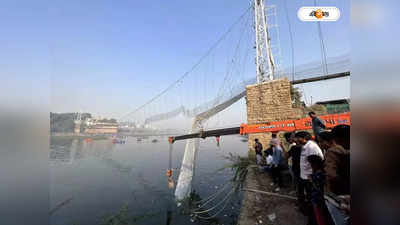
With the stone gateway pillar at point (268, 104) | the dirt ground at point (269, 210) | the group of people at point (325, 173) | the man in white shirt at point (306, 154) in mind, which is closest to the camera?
the group of people at point (325, 173)

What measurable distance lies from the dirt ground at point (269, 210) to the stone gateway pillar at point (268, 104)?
358 cm

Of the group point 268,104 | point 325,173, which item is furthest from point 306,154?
point 268,104

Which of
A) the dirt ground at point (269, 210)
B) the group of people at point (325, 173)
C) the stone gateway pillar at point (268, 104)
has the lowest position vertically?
the dirt ground at point (269, 210)

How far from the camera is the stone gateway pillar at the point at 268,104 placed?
7.17 m

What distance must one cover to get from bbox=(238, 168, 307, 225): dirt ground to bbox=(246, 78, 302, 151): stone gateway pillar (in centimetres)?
358

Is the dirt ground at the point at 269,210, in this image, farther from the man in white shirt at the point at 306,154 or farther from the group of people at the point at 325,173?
the man in white shirt at the point at 306,154

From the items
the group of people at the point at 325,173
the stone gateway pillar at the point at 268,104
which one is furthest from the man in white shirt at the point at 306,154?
the stone gateway pillar at the point at 268,104

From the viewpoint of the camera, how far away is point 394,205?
45 cm

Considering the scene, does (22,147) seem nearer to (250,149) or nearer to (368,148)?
(368,148)

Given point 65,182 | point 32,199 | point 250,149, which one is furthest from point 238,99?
point 65,182

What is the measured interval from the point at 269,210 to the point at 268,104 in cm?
534

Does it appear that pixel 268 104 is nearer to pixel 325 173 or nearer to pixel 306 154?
pixel 306 154

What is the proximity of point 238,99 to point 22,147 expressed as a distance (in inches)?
374

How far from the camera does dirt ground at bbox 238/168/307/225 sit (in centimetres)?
287
